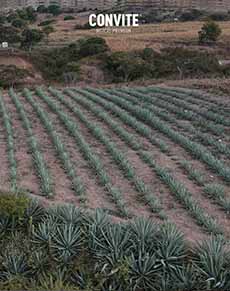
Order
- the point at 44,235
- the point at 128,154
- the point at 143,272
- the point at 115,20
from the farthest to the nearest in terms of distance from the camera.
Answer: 1. the point at 115,20
2. the point at 128,154
3. the point at 44,235
4. the point at 143,272

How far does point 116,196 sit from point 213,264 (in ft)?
9.04

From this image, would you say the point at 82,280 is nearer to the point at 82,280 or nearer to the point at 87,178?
the point at 82,280

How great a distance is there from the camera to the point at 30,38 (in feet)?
158

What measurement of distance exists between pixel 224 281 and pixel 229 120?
26.1ft

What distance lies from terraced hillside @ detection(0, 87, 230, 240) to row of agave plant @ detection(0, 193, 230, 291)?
0.70 metres

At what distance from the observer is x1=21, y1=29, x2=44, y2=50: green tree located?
47500 mm

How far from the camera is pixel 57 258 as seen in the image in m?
5.98

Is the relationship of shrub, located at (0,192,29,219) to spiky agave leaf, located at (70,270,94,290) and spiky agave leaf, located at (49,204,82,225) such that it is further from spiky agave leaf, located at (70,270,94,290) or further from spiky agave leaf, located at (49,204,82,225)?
spiky agave leaf, located at (70,270,94,290)

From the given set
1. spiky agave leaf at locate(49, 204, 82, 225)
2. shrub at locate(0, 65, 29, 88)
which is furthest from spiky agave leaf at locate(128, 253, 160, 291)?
shrub at locate(0, 65, 29, 88)

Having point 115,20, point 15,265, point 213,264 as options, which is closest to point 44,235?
point 15,265

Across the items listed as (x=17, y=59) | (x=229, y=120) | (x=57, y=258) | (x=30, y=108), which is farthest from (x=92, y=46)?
(x=57, y=258)

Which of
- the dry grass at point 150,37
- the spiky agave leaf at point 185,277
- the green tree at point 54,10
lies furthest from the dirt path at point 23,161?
the green tree at point 54,10

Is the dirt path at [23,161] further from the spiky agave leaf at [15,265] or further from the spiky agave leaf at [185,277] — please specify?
the spiky agave leaf at [185,277]

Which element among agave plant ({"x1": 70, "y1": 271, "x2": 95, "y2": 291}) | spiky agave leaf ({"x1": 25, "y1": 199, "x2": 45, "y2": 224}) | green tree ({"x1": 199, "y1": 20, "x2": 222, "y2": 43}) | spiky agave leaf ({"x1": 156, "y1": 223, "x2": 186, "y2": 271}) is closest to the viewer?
agave plant ({"x1": 70, "y1": 271, "x2": 95, "y2": 291})
